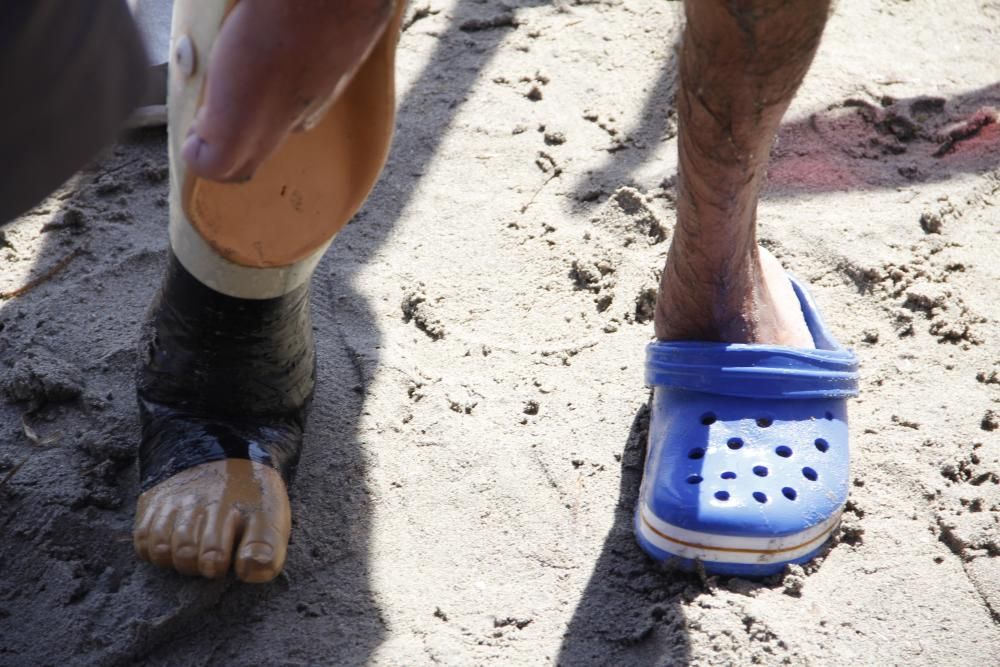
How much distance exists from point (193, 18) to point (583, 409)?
2.89 feet

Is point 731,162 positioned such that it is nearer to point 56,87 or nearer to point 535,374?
point 535,374

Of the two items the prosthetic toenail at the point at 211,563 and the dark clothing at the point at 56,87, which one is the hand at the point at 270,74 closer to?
the dark clothing at the point at 56,87

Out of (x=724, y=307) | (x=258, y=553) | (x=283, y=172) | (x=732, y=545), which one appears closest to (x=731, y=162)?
(x=724, y=307)

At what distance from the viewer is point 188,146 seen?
102 centimetres

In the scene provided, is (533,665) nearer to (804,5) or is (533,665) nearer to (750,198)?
(750,198)

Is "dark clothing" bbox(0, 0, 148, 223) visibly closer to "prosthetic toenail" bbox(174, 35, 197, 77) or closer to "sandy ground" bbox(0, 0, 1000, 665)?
"prosthetic toenail" bbox(174, 35, 197, 77)

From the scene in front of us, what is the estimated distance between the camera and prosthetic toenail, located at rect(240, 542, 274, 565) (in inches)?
53.5

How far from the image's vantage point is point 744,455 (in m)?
1.49

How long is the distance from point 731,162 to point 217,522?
881mm

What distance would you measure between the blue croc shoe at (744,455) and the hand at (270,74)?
0.73 m

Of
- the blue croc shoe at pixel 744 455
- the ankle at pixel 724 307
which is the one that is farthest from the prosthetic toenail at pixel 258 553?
the ankle at pixel 724 307

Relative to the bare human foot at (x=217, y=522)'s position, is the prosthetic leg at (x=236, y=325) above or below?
above

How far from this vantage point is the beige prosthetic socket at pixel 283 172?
3.88ft

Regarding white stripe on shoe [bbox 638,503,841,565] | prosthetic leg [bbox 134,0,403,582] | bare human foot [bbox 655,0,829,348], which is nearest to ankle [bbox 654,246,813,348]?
bare human foot [bbox 655,0,829,348]
